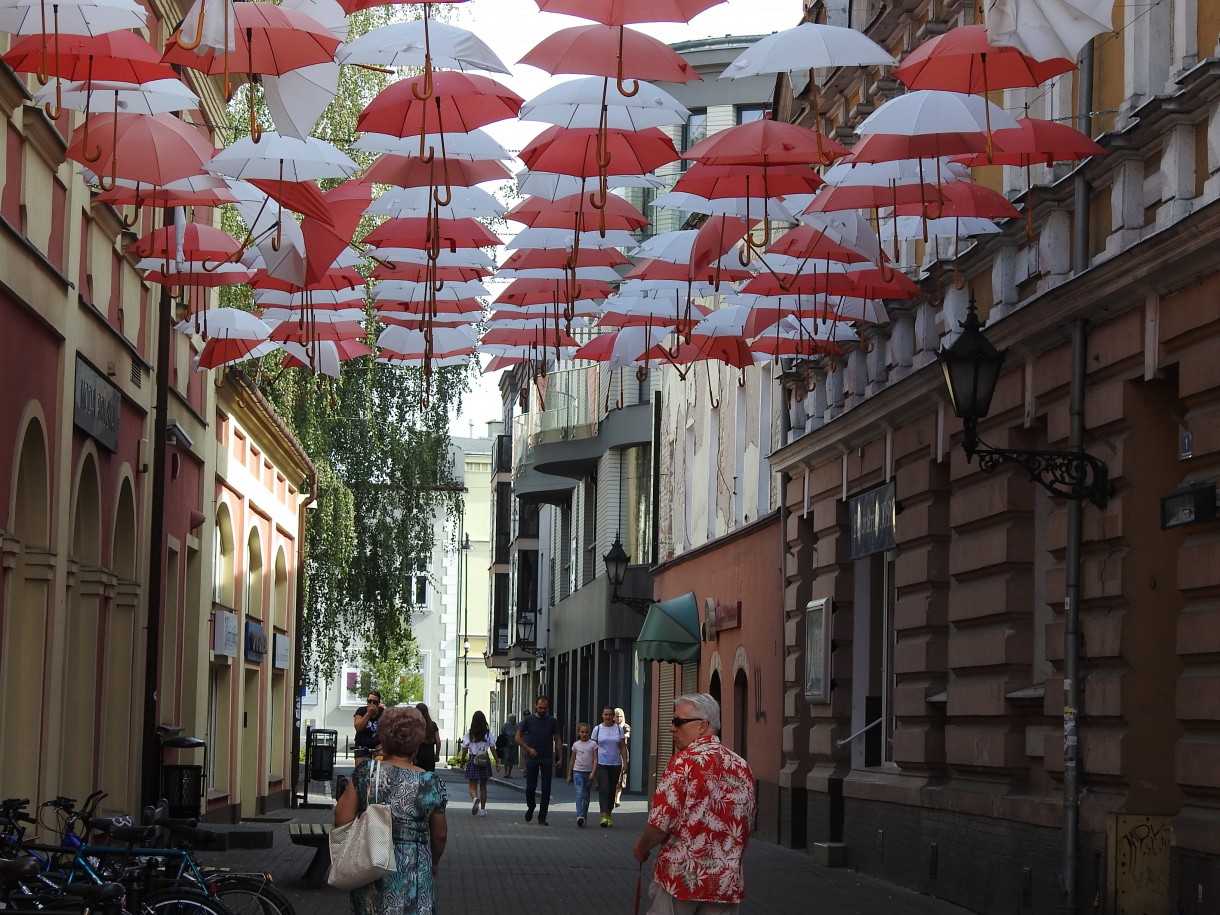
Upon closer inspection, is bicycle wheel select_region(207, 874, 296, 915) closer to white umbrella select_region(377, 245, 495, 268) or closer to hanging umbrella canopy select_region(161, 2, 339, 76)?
hanging umbrella canopy select_region(161, 2, 339, 76)

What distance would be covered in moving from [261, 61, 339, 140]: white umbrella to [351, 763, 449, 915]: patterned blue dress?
450cm

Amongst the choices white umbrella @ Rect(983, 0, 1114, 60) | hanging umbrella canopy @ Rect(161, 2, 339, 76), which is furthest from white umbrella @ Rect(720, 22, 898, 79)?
hanging umbrella canopy @ Rect(161, 2, 339, 76)

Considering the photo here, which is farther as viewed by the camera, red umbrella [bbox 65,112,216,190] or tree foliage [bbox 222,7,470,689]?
tree foliage [bbox 222,7,470,689]

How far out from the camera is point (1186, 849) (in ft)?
40.9

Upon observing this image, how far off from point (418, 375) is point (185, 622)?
1177cm

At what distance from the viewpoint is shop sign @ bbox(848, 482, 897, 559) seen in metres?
20.0

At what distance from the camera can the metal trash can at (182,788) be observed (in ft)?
67.2

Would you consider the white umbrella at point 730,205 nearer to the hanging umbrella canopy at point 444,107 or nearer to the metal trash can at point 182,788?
the hanging umbrella canopy at point 444,107

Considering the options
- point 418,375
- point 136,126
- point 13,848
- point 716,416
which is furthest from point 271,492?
point 13,848

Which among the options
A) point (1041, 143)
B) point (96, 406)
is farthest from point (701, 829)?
point (96, 406)

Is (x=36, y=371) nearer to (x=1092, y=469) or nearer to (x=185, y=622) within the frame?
(x=1092, y=469)

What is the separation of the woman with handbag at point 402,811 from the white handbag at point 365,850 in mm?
81

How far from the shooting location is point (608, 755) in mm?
→ 28766

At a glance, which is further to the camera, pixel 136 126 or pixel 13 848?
pixel 136 126
